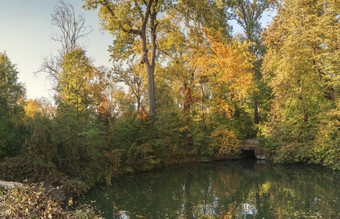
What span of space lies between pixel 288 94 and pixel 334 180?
5.48m

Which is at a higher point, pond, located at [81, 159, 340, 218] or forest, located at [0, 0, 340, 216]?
forest, located at [0, 0, 340, 216]

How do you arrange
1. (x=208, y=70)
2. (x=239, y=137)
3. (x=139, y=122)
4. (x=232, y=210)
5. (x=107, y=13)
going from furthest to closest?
(x=239, y=137)
(x=208, y=70)
(x=107, y=13)
(x=139, y=122)
(x=232, y=210)

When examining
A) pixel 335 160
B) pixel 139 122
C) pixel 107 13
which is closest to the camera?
pixel 335 160

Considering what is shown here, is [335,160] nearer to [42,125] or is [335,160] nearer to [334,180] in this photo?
[334,180]

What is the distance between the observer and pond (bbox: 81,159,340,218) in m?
6.59

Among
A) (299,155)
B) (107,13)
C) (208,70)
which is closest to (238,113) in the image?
(208,70)

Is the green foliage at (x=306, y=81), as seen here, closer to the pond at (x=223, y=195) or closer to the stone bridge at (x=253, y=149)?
the pond at (x=223, y=195)

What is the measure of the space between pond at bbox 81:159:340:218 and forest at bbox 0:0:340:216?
1427 mm

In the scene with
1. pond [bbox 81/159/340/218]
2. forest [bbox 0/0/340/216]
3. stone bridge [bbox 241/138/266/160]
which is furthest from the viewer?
stone bridge [bbox 241/138/266/160]

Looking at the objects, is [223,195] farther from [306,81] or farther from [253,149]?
[253,149]

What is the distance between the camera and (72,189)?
28.0 ft

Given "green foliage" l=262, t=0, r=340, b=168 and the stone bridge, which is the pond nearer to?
"green foliage" l=262, t=0, r=340, b=168

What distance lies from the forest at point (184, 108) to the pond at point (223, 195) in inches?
56.2

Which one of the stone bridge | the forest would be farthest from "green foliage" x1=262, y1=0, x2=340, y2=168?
the stone bridge
